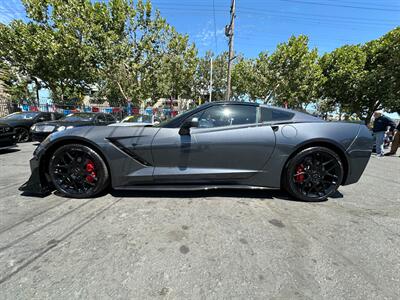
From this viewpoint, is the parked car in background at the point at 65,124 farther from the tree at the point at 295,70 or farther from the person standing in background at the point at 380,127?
the tree at the point at 295,70

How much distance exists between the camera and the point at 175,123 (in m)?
2.95

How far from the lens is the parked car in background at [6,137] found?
240 inches

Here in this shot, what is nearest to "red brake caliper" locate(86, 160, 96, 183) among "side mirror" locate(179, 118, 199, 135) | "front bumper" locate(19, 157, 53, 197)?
"front bumper" locate(19, 157, 53, 197)

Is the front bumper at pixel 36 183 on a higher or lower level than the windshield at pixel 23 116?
lower

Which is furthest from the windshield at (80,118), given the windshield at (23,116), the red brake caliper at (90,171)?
the red brake caliper at (90,171)

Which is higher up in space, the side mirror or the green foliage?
the green foliage

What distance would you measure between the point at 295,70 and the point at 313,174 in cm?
2253

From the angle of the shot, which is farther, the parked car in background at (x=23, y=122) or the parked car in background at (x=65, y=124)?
the parked car in background at (x=23, y=122)

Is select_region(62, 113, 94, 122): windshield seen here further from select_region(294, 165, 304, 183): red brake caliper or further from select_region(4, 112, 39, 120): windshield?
select_region(294, 165, 304, 183): red brake caliper

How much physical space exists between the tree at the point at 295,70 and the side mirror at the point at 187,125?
22.7 metres

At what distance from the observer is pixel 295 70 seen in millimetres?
22094

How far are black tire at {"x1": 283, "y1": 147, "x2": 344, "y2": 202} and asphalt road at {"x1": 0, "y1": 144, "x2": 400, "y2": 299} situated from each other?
0.54 ft

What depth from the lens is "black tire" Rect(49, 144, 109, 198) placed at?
9.46 feet

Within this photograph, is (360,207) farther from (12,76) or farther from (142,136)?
(12,76)
